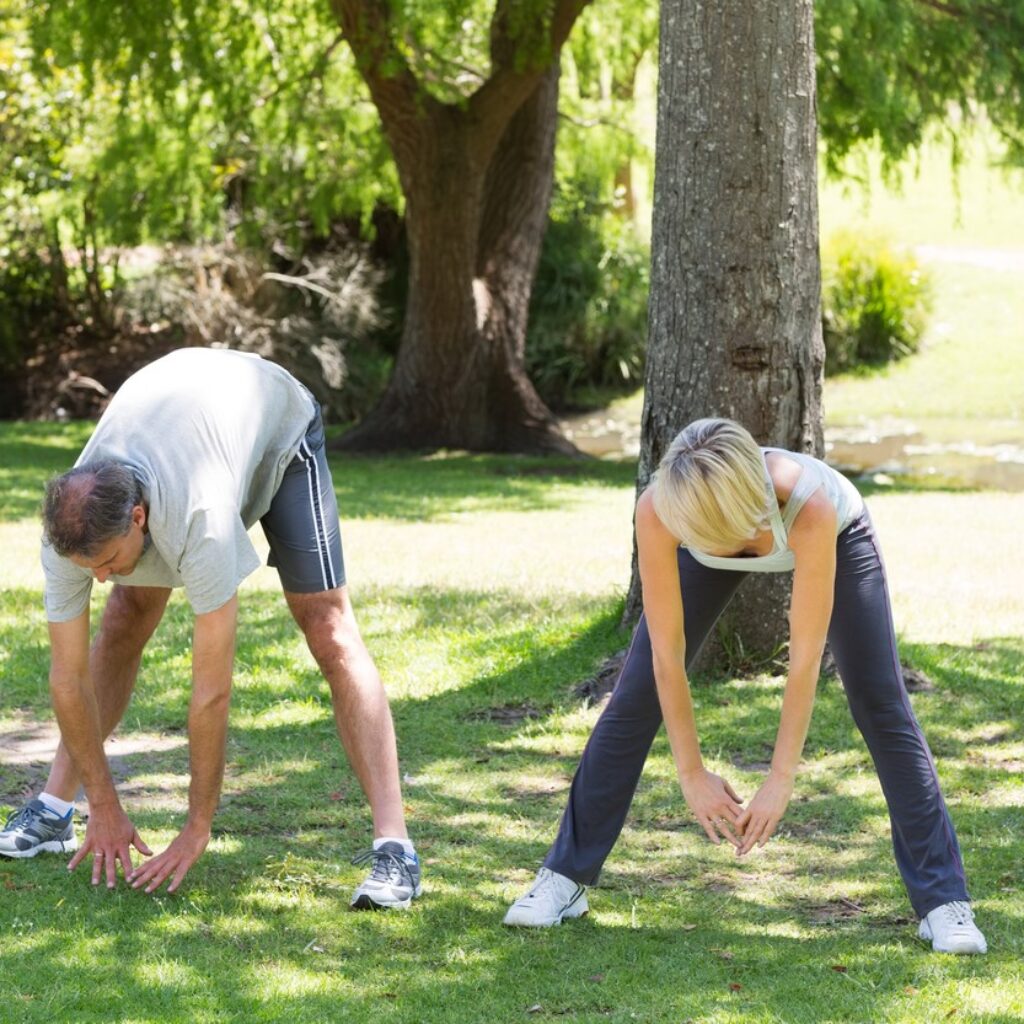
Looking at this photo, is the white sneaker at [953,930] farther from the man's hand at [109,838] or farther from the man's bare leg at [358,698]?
the man's hand at [109,838]

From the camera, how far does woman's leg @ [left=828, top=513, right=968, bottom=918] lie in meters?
4.15

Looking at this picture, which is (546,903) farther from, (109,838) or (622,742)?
(109,838)

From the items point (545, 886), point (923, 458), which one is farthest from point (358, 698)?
point (923, 458)

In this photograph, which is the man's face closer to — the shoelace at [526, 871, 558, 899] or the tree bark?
the shoelace at [526, 871, 558, 899]

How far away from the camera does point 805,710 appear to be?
3979mm

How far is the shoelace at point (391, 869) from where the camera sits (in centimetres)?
454

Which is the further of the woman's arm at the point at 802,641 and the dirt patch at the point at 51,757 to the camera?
the dirt patch at the point at 51,757

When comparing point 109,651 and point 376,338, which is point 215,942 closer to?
point 109,651

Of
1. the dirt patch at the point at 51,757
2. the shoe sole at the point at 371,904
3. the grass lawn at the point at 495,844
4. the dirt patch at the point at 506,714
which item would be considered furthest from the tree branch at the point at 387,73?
the shoe sole at the point at 371,904

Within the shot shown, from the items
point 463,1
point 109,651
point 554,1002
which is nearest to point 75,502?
point 109,651

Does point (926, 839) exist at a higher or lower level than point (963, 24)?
lower

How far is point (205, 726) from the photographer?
413 centimetres

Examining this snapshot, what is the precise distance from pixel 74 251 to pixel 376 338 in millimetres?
3996

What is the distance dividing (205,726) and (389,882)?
2.54 feet
